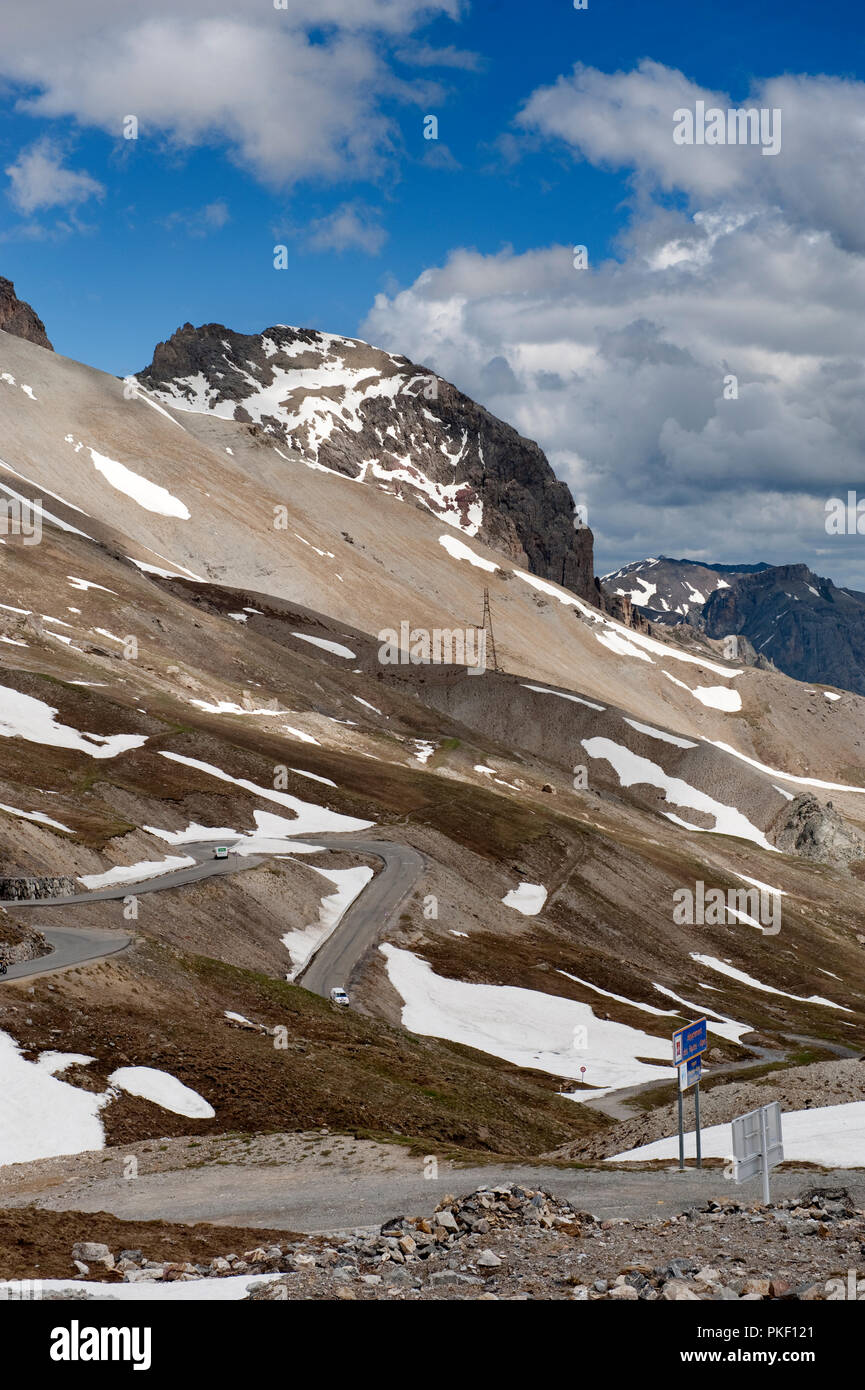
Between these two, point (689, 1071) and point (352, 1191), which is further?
point (689, 1071)

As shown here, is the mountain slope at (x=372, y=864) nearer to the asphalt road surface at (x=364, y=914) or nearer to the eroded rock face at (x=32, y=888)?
the asphalt road surface at (x=364, y=914)

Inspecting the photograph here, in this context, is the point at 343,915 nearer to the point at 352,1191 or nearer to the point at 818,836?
the point at 352,1191

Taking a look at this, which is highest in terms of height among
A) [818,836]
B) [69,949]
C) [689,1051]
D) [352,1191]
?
[818,836]

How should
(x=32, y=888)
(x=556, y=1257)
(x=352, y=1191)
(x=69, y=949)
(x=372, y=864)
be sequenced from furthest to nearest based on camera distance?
(x=372, y=864), (x=32, y=888), (x=69, y=949), (x=352, y=1191), (x=556, y=1257)

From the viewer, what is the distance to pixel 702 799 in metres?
185

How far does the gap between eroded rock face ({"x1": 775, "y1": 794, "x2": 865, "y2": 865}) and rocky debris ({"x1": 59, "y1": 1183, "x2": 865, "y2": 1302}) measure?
15886 centimetres

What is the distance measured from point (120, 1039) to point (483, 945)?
4933 cm

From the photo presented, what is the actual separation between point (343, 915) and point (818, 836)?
113644mm

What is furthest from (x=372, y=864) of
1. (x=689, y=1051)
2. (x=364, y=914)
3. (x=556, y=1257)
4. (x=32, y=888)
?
(x=556, y=1257)

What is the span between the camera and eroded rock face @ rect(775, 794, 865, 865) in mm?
172250

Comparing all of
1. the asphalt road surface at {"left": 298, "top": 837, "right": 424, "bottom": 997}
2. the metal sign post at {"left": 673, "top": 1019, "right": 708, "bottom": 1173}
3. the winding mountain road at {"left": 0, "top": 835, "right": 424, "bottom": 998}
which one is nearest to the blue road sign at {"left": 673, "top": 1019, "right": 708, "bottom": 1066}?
the metal sign post at {"left": 673, "top": 1019, "right": 708, "bottom": 1173}

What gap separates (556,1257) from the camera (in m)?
17.7
